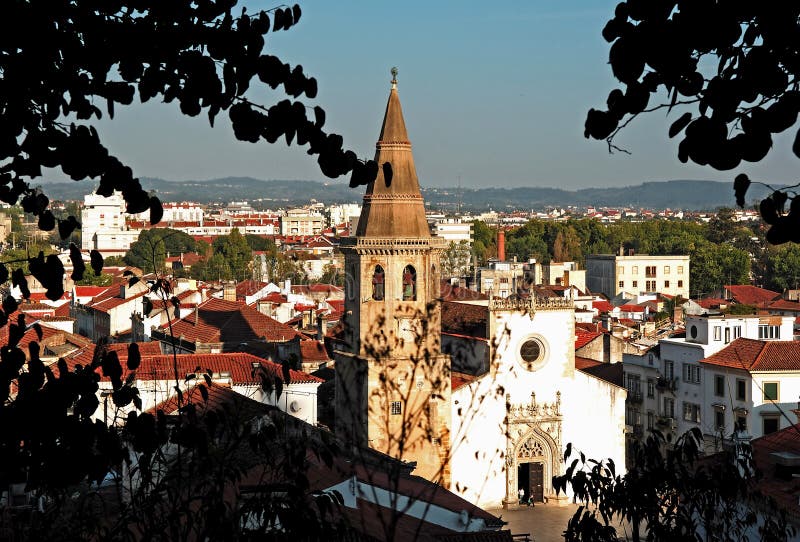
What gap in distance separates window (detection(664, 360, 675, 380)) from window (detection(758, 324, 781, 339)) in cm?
288

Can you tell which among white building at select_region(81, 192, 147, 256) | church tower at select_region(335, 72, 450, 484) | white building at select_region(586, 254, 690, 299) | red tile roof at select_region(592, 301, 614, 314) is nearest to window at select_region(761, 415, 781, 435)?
church tower at select_region(335, 72, 450, 484)

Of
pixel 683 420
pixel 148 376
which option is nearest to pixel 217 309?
pixel 683 420

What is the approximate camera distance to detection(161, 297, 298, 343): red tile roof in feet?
139

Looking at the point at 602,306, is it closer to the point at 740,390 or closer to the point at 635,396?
the point at 635,396

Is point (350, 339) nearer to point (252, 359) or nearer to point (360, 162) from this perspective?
point (252, 359)

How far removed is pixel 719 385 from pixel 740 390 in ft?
3.40

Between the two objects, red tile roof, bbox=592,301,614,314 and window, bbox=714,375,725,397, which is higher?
window, bbox=714,375,725,397

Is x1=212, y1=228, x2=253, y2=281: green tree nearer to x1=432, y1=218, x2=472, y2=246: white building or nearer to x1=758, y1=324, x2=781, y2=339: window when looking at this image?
x1=432, y1=218, x2=472, y2=246: white building

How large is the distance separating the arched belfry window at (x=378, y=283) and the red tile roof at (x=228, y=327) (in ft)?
27.3

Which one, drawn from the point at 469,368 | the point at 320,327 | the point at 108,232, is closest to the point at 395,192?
the point at 469,368

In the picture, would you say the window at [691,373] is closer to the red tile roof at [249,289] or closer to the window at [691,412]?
the window at [691,412]

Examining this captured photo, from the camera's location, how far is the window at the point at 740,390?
33231 mm

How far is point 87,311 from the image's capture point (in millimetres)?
61969

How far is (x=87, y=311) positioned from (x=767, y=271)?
206ft
